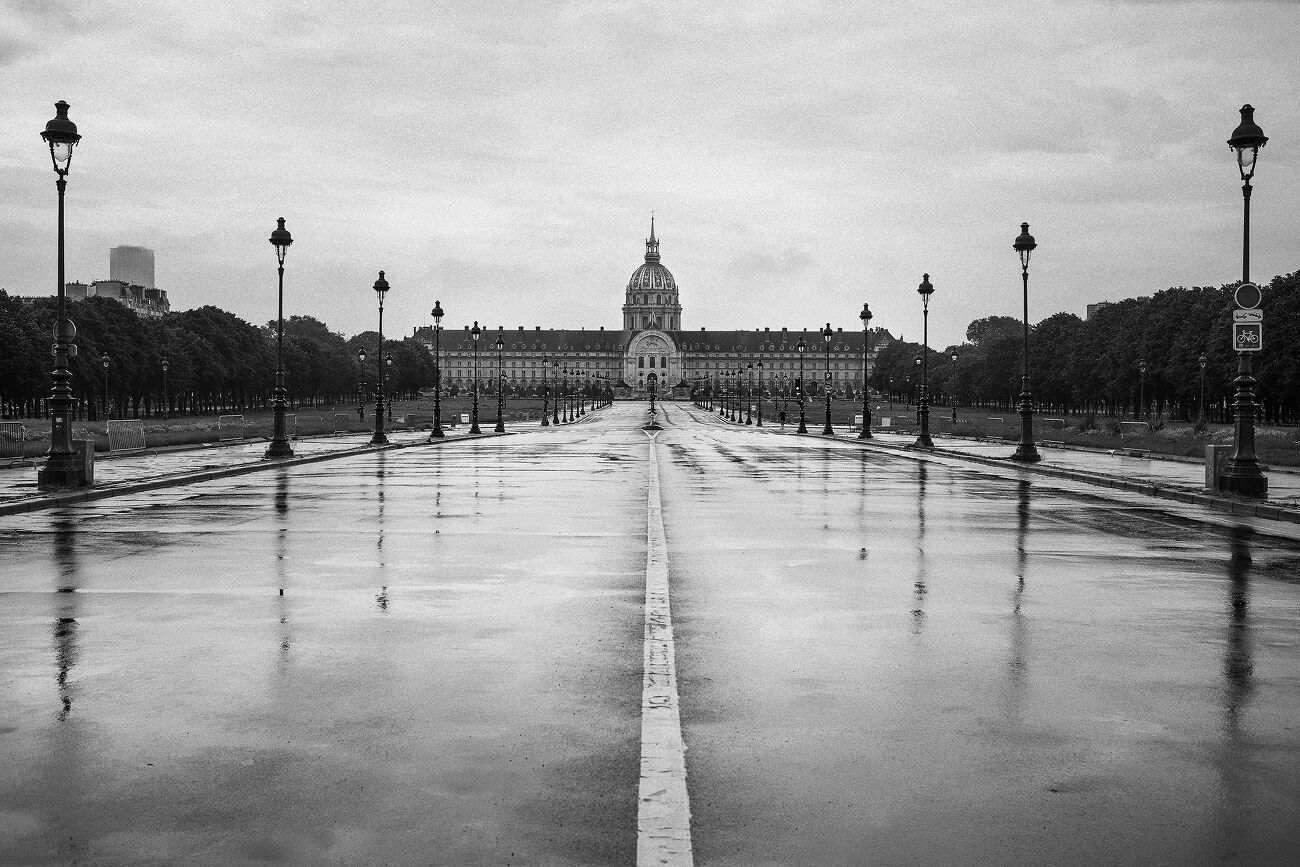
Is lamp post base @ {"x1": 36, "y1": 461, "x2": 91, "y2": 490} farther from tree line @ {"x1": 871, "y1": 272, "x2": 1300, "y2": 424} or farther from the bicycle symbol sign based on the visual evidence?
tree line @ {"x1": 871, "y1": 272, "x2": 1300, "y2": 424}

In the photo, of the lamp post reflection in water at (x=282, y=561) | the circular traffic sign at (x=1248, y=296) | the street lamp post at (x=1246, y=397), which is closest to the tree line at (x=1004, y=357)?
the street lamp post at (x=1246, y=397)

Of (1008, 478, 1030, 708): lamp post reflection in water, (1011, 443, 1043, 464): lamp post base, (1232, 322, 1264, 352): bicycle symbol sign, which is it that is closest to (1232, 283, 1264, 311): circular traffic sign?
(1232, 322, 1264, 352): bicycle symbol sign

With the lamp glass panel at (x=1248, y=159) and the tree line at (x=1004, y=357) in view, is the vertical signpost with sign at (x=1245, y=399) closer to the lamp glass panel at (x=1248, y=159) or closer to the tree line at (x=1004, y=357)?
Answer: the lamp glass panel at (x=1248, y=159)

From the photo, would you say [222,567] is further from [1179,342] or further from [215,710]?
[1179,342]

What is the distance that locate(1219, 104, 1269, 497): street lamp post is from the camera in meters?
21.2

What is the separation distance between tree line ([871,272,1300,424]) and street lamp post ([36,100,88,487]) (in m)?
57.2

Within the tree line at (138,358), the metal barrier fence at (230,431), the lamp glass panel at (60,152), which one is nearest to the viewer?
the lamp glass panel at (60,152)

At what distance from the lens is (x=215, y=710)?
6660mm

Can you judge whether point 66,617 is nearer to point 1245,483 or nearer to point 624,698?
point 624,698

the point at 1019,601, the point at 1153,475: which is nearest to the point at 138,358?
the point at 1153,475

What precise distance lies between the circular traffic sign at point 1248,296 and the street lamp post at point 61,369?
20431 mm

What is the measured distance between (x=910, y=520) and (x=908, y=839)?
1315 cm

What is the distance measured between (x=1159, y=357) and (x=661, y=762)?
98.2m

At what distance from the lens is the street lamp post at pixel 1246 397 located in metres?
21.2
